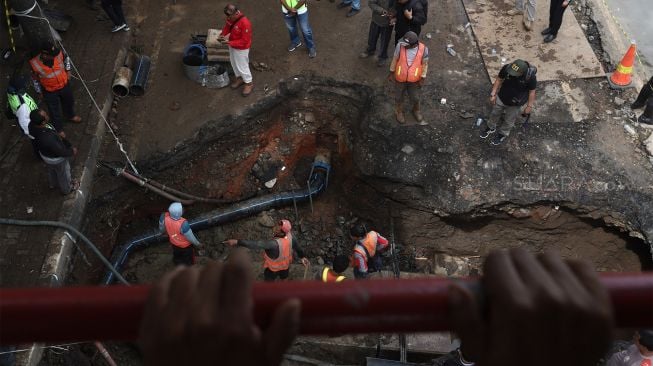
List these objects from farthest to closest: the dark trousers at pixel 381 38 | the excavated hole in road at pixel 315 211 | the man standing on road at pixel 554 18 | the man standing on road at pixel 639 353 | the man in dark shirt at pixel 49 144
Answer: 1. the man standing on road at pixel 554 18
2. the dark trousers at pixel 381 38
3. the excavated hole in road at pixel 315 211
4. the man in dark shirt at pixel 49 144
5. the man standing on road at pixel 639 353

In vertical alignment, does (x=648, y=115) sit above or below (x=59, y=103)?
below

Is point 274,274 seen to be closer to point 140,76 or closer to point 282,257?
Result: point 282,257

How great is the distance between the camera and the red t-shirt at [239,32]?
28.2 ft

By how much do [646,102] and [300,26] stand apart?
594cm

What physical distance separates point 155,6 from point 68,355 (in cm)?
706

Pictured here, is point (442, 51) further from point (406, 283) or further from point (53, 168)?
point (406, 283)

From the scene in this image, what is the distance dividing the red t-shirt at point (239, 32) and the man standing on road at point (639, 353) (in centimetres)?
681

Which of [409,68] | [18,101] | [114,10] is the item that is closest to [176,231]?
[18,101]

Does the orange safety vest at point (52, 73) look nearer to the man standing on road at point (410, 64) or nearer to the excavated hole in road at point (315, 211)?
the excavated hole in road at point (315, 211)

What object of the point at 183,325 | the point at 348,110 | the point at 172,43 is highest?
the point at 183,325

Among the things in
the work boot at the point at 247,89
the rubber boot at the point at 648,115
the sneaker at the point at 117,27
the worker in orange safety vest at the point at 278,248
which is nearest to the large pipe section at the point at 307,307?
the worker in orange safety vest at the point at 278,248

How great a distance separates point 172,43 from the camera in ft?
33.9

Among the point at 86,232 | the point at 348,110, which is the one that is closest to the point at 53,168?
the point at 86,232

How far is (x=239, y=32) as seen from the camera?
8656 mm
